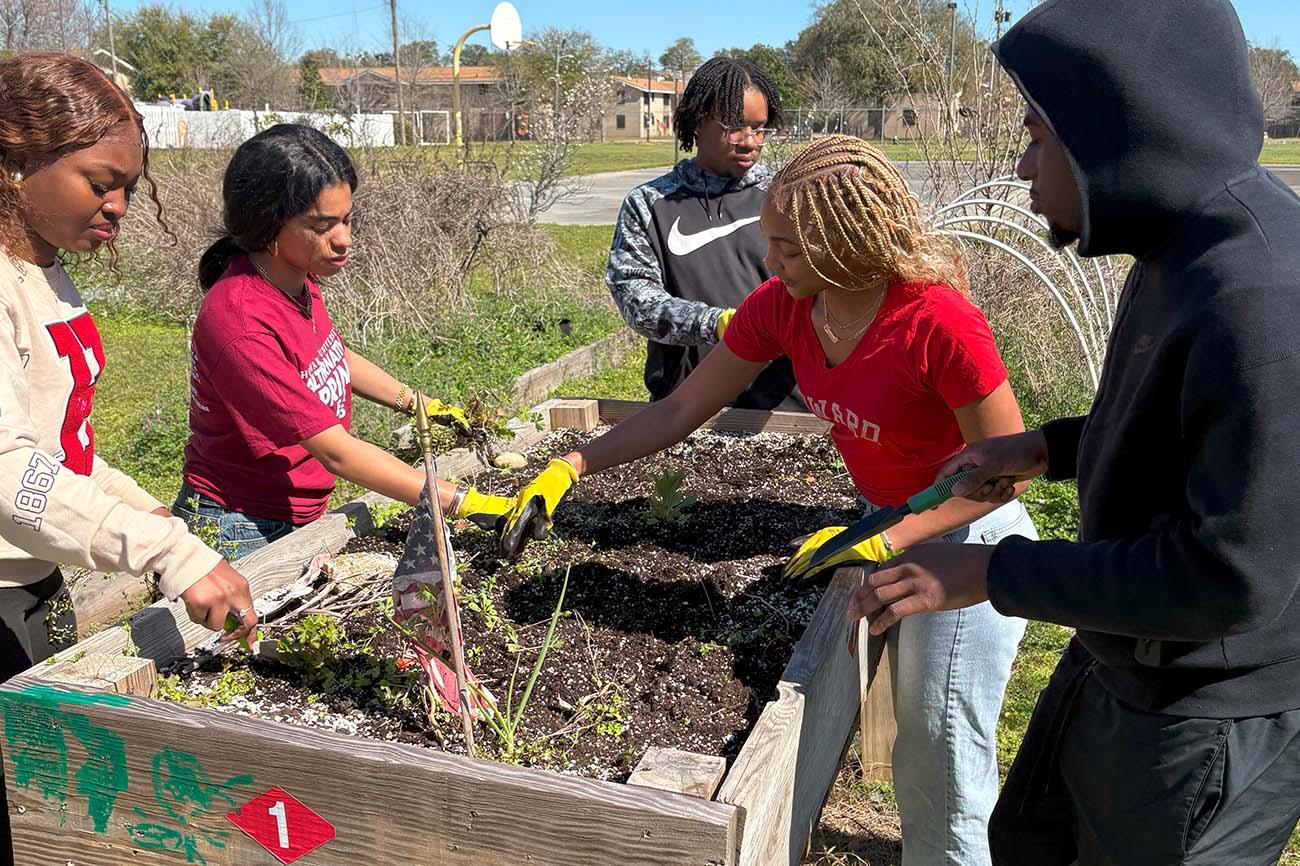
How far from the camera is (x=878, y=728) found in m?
3.20

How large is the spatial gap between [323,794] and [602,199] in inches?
822

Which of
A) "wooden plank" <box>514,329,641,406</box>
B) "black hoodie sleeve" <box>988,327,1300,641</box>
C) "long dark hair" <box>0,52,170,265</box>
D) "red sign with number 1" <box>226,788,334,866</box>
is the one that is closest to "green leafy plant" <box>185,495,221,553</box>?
"long dark hair" <box>0,52,170,265</box>

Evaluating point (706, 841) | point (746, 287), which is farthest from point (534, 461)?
point (706, 841)

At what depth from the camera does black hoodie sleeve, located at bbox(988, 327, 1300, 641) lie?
3.96 feet

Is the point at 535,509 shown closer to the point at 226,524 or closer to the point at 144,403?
the point at 226,524

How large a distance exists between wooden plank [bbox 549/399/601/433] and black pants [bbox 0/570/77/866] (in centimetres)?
204

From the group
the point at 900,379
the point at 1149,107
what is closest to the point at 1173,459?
the point at 1149,107

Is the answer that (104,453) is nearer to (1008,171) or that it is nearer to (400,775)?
(400,775)

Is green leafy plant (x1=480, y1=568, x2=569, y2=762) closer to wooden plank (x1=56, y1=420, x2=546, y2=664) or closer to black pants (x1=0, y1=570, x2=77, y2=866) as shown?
wooden plank (x1=56, y1=420, x2=546, y2=664)

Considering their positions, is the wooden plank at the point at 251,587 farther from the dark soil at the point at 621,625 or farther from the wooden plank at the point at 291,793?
the wooden plank at the point at 291,793

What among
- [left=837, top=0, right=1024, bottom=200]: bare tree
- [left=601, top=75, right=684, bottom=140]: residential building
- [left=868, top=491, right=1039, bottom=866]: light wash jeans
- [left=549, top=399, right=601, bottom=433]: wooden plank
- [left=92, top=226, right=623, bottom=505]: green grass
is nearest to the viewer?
[left=868, top=491, right=1039, bottom=866]: light wash jeans

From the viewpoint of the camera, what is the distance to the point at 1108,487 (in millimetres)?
1496

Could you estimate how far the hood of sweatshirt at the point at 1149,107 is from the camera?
134cm

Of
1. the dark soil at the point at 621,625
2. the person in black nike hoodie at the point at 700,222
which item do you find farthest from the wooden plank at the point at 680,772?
the person in black nike hoodie at the point at 700,222
